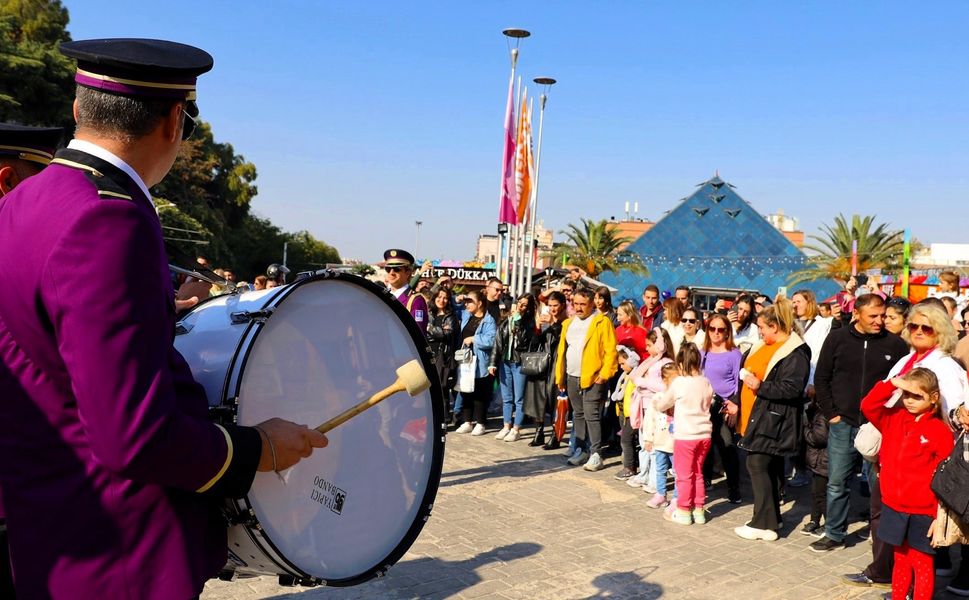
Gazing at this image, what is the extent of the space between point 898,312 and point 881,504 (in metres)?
2.22

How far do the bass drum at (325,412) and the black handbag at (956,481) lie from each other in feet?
11.3

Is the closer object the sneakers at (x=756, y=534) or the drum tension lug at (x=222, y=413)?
the drum tension lug at (x=222, y=413)

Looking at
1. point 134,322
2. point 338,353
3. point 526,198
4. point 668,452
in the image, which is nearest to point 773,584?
point 668,452

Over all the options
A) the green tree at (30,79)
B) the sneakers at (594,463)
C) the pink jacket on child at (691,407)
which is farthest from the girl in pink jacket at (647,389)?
the green tree at (30,79)

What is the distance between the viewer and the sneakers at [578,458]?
29.3 ft

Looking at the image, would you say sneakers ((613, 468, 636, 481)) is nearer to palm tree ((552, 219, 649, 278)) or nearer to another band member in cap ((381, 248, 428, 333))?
another band member in cap ((381, 248, 428, 333))

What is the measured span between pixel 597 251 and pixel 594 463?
42152 mm

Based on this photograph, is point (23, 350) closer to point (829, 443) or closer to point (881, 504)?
point (881, 504)

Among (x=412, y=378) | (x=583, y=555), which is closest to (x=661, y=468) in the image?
(x=583, y=555)

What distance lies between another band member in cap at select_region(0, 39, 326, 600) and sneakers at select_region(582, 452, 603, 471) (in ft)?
23.7

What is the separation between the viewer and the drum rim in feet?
6.38

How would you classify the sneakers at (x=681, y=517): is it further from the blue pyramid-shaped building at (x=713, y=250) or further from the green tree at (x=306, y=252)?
the green tree at (x=306, y=252)

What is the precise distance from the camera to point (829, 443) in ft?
21.0

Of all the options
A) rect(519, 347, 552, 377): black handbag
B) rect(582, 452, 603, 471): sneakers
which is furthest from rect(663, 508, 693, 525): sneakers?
rect(519, 347, 552, 377): black handbag
